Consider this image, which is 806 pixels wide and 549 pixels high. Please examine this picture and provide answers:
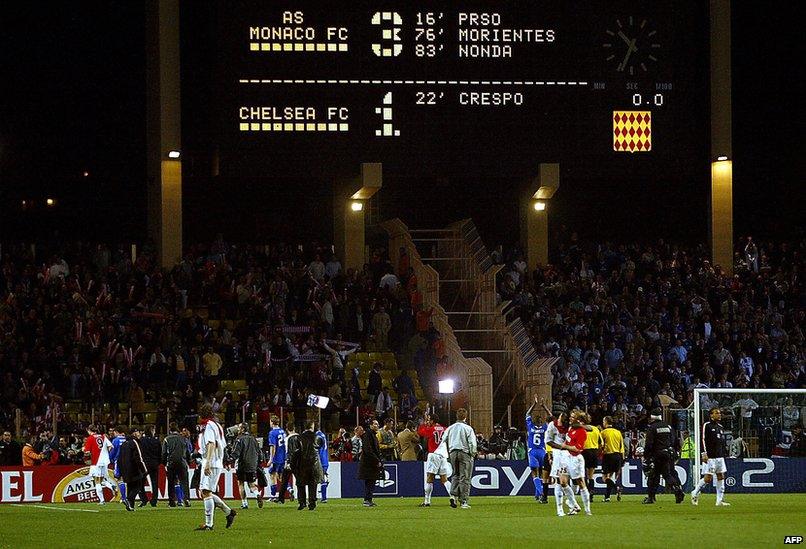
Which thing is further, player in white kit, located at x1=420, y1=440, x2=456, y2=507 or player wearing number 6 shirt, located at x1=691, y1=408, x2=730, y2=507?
player in white kit, located at x1=420, y1=440, x2=456, y2=507

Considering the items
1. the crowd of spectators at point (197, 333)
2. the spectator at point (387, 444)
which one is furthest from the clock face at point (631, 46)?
the spectator at point (387, 444)

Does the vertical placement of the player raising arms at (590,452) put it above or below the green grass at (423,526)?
above

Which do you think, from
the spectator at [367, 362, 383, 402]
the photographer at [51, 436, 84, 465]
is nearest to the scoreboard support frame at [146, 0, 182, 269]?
the spectator at [367, 362, 383, 402]

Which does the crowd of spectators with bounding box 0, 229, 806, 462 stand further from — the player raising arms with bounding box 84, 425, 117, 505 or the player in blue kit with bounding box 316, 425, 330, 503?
the player in blue kit with bounding box 316, 425, 330, 503

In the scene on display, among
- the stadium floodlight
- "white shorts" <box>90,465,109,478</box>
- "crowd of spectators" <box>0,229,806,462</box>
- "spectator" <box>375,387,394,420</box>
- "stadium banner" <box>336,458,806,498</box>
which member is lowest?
"stadium banner" <box>336,458,806,498</box>

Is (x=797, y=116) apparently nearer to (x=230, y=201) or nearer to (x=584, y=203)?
(x=584, y=203)

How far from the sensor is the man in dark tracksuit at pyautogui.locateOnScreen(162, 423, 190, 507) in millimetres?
30375

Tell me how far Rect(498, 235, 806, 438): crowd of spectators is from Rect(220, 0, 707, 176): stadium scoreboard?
14.7ft

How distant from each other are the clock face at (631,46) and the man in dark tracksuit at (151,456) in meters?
13.9

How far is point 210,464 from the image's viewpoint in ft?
74.8

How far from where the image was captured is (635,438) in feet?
Answer: 119

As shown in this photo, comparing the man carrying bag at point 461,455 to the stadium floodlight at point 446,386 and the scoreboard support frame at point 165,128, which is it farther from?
the scoreboard support frame at point 165,128

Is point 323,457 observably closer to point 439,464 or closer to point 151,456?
point 439,464

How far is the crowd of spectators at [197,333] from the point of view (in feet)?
117
